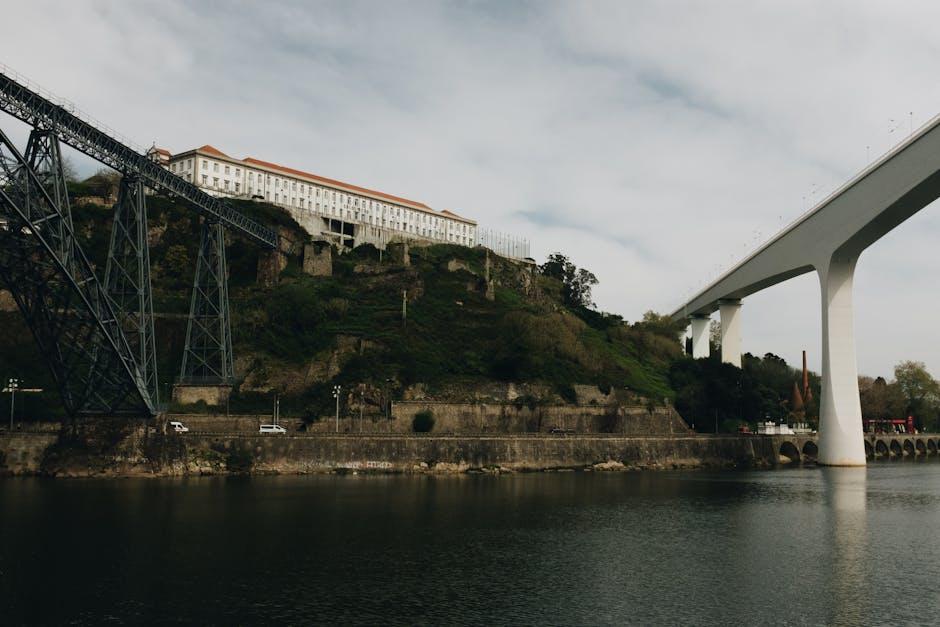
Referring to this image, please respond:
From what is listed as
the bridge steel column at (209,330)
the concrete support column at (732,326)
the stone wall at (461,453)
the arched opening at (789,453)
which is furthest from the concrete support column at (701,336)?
the bridge steel column at (209,330)

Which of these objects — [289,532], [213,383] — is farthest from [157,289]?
[289,532]

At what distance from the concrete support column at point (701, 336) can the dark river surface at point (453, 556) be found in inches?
2771

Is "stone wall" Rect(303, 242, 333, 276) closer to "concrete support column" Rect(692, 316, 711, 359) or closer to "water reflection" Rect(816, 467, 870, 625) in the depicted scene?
"concrete support column" Rect(692, 316, 711, 359)

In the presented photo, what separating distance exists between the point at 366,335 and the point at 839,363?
42347 mm

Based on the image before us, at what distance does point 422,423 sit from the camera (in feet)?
225

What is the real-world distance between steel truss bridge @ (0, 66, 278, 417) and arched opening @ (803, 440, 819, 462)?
6313cm

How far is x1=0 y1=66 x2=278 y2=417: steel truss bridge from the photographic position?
45.5 metres

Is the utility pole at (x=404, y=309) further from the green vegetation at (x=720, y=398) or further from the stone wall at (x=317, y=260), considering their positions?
the green vegetation at (x=720, y=398)

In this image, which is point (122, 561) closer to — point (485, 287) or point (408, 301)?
point (408, 301)

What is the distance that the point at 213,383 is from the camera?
66.2 meters

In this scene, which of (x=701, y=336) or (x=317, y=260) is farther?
(x=701, y=336)

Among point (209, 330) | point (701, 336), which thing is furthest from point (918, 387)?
point (209, 330)

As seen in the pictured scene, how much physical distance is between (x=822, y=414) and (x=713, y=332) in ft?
238

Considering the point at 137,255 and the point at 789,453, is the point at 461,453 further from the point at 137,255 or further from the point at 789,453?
the point at 789,453
